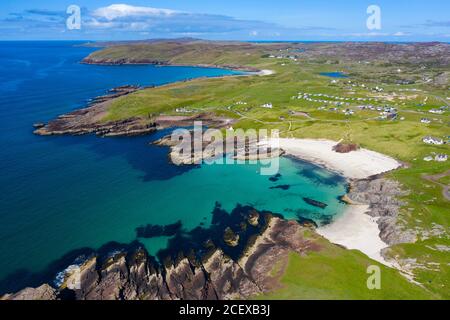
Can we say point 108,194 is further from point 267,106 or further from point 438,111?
point 438,111

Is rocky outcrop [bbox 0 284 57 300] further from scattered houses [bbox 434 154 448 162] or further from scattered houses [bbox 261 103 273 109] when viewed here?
scattered houses [bbox 261 103 273 109]

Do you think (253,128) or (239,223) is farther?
(253,128)

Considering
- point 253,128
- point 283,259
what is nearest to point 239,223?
point 283,259

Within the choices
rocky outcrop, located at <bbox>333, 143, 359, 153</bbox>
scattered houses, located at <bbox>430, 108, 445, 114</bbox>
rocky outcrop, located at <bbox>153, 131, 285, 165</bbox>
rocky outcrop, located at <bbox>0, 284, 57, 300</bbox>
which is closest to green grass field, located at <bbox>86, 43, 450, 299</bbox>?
scattered houses, located at <bbox>430, 108, 445, 114</bbox>

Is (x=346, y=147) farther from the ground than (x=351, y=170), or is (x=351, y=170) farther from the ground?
(x=346, y=147)
